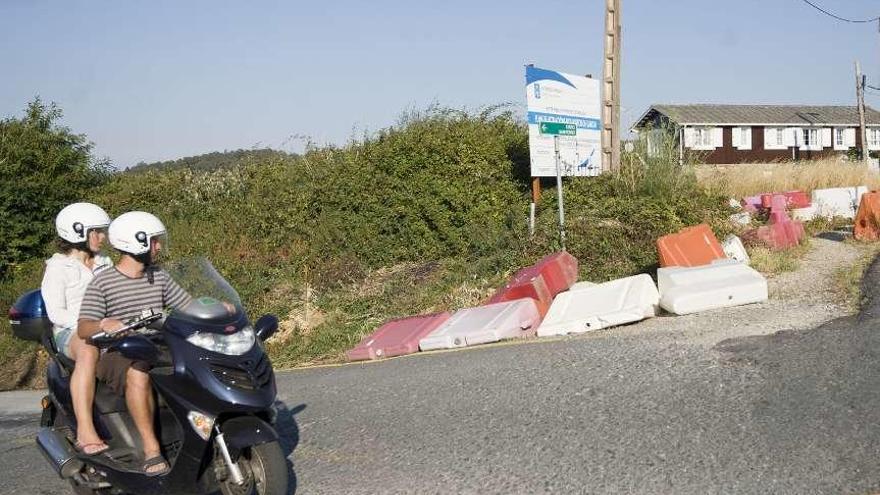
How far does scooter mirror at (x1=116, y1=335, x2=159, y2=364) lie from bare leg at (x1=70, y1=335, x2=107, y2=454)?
752 millimetres

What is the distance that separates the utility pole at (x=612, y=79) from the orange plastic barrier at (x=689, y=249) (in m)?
5.12

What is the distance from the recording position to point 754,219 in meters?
15.5

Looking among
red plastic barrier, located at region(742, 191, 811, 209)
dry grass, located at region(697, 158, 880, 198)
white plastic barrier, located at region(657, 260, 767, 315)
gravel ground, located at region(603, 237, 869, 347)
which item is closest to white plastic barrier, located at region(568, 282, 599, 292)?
white plastic barrier, located at region(657, 260, 767, 315)

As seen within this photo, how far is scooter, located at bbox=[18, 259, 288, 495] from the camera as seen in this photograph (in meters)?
4.89

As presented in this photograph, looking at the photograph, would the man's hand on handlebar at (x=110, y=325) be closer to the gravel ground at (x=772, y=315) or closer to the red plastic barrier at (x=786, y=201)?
the gravel ground at (x=772, y=315)

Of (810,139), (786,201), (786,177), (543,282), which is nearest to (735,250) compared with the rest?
(543,282)

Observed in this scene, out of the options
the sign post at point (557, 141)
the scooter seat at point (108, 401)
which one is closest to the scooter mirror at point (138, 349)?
the scooter seat at point (108, 401)

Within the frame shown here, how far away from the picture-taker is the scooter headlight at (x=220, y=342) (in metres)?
4.93

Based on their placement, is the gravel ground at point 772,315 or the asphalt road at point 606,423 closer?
the asphalt road at point 606,423

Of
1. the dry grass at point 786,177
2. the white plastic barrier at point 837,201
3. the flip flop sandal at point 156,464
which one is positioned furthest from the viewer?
the dry grass at point 786,177

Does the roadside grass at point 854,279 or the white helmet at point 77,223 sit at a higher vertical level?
the white helmet at point 77,223

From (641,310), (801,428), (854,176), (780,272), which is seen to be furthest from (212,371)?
(854,176)

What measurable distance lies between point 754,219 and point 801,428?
10.2 m

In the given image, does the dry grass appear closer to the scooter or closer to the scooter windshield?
the scooter windshield
